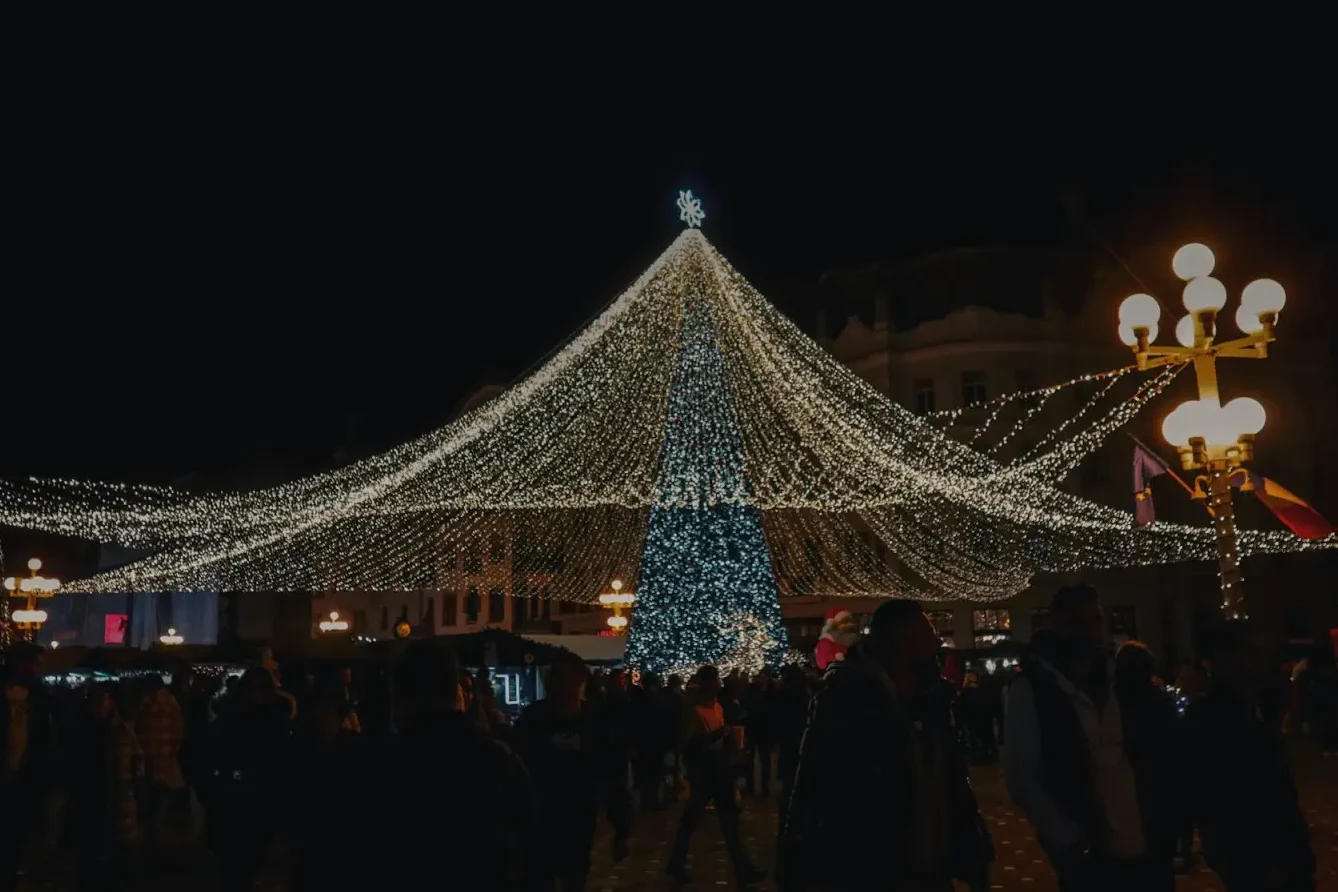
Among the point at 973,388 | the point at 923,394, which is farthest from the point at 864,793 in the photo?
the point at 923,394

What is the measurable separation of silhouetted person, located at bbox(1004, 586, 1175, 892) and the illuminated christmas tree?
1585 cm

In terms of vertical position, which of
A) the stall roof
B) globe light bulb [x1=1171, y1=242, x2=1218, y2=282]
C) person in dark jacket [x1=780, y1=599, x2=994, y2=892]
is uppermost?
globe light bulb [x1=1171, y1=242, x2=1218, y2=282]

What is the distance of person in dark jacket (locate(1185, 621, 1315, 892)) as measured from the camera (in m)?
4.50

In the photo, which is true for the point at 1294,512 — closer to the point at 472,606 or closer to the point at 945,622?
the point at 945,622

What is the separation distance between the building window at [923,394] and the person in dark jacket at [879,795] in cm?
3666

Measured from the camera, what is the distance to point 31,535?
63.9m

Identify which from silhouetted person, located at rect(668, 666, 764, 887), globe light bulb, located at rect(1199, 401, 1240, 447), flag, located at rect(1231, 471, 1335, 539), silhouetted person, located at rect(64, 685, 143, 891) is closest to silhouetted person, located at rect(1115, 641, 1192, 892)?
silhouetted person, located at rect(668, 666, 764, 887)

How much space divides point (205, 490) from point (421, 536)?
35820 mm

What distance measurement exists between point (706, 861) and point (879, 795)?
21.9 ft

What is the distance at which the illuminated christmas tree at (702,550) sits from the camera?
20484 mm

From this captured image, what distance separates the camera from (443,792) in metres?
3.25

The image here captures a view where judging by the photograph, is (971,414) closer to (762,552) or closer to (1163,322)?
(1163,322)

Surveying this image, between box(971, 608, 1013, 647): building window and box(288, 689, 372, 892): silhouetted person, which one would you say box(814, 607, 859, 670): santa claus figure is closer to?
box(288, 689, 372, 892): silhouetted person

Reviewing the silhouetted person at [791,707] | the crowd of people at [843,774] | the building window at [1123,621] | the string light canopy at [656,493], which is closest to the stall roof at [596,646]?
the string light canopy at [656,493]
